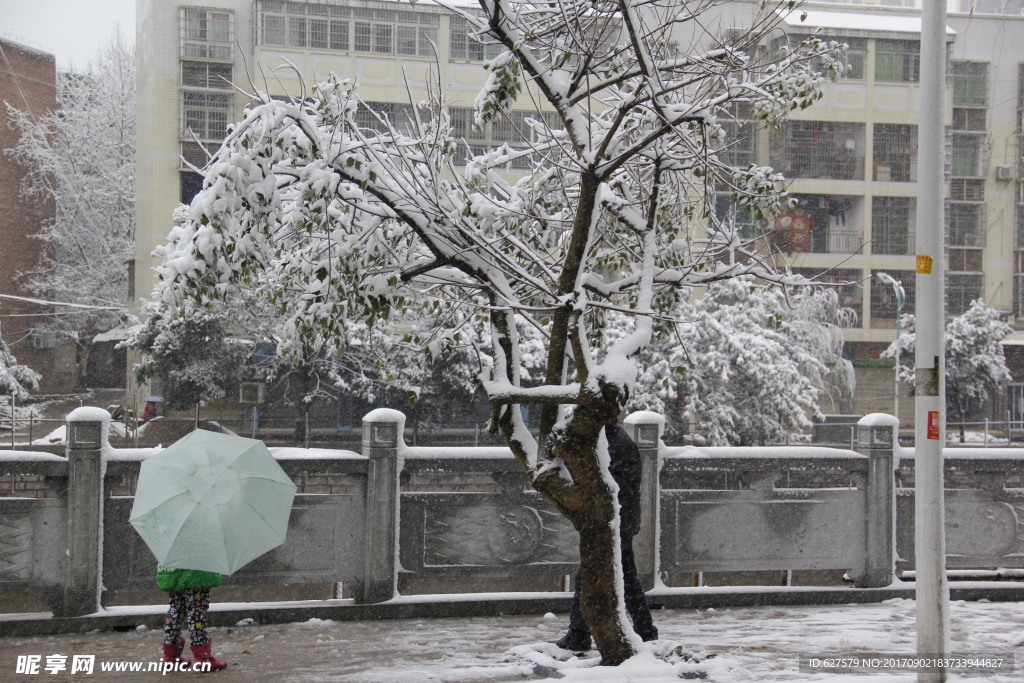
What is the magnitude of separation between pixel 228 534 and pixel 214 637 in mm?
1976

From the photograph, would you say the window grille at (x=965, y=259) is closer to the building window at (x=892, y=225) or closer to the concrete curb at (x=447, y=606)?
the building window at (x=892, y=225)

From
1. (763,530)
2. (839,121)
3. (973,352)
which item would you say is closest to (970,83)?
(839,121)

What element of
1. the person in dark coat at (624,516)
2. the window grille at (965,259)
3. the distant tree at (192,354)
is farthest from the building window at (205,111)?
the person in dark coat at (624,516)

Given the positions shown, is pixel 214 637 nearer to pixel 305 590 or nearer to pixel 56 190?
pixel 305 590

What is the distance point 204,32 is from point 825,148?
929 inches

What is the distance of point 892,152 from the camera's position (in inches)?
1486

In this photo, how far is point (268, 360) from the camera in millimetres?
29188

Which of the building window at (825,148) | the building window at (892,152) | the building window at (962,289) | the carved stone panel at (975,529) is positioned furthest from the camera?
the building window at (962,289)

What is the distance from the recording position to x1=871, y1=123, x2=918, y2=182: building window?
37594 millimetres

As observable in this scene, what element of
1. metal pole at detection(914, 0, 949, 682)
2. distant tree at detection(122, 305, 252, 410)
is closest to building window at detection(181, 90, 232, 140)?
distant tree at detection(122, 305, 252, 410)

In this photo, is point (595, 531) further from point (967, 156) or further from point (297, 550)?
point (967, 156)

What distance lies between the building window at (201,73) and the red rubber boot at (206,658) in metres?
29.7

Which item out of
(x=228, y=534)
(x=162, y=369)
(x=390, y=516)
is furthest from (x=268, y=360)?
(x=228, y=534)

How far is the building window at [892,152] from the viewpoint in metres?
37.6
